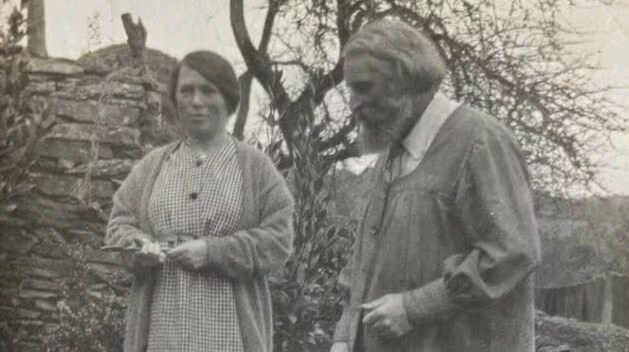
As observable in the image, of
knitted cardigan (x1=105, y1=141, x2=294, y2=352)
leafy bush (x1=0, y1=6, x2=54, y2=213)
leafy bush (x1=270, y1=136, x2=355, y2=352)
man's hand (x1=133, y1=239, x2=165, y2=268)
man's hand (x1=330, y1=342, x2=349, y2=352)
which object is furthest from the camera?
leafy bush (x1=270, y1=136, x2=355, y2=352)

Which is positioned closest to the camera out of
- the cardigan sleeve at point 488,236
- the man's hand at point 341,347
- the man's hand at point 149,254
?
the cardigan sleeve at point 488,236

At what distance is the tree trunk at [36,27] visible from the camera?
17.2ft

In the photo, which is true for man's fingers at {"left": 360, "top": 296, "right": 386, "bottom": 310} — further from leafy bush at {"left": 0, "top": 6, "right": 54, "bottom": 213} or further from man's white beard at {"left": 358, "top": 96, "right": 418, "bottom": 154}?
leafy bush at {"left": 0, "top": 6, "right": 54, "bottom": 213}

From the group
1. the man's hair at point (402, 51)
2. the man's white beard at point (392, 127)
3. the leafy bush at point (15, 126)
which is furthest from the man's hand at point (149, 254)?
the leafy bush at point (15, 126)

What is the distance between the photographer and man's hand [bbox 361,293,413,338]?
2.02 metres

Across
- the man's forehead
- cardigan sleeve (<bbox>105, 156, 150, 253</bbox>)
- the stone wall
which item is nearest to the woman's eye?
cardigan sleeve (<bbox>105, 156, 150, 253</bbox>)

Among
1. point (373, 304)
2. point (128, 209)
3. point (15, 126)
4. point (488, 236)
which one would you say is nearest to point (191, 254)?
point (128, 209)

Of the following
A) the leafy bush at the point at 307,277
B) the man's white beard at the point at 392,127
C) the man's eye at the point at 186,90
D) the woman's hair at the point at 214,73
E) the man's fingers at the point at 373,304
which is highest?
the woman's hair at the point at 214,73

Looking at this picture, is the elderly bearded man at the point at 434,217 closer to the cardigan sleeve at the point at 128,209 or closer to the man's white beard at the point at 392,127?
the man's white beard at the point at 392,127

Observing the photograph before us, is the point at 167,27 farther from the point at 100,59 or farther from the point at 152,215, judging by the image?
the point at 152,215

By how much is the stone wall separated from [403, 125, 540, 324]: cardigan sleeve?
12.8 ft

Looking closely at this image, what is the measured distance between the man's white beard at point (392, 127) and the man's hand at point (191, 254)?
91cm

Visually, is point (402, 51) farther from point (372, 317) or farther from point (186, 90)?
point (186, 90)

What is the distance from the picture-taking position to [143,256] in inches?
113
